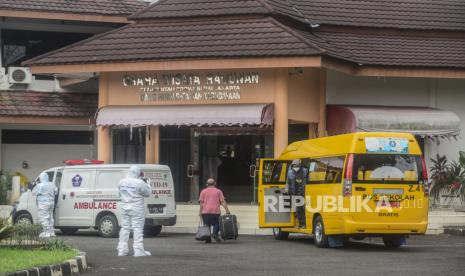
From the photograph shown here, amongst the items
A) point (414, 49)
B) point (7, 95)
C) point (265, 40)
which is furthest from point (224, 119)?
point (7, 95)

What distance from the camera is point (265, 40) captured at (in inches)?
1077

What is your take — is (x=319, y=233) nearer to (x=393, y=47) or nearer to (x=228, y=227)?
(x=228, y=227)

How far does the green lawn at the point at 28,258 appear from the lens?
44.6 feet

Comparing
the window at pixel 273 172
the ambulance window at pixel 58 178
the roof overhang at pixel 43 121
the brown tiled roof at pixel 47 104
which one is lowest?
the ambulance window at pixel 58 178

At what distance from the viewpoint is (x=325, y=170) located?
67.9ft

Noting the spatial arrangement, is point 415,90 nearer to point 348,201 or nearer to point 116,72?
point 116,72

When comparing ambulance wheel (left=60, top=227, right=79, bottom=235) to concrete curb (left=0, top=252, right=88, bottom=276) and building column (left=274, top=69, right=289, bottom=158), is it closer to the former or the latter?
building column (left=274, top=69, right=289, bottom=158)

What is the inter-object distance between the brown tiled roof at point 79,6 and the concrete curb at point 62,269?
59.7 ft

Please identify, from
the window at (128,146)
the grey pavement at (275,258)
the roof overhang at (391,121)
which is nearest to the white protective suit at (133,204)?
the grey pavement at (275,258)

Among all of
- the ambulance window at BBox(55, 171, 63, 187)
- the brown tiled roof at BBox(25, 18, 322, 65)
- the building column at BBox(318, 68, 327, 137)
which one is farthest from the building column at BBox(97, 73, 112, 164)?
the building column at BBox(318, 68, 327, 137)

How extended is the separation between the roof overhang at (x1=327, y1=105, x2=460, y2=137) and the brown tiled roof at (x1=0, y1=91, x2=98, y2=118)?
894cm

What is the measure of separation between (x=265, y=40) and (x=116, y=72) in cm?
501

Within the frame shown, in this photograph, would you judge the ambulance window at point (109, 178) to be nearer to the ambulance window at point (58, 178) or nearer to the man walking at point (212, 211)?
the ambulance window at point (58, 178)

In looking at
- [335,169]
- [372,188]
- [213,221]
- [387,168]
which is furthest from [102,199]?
[387,168]
